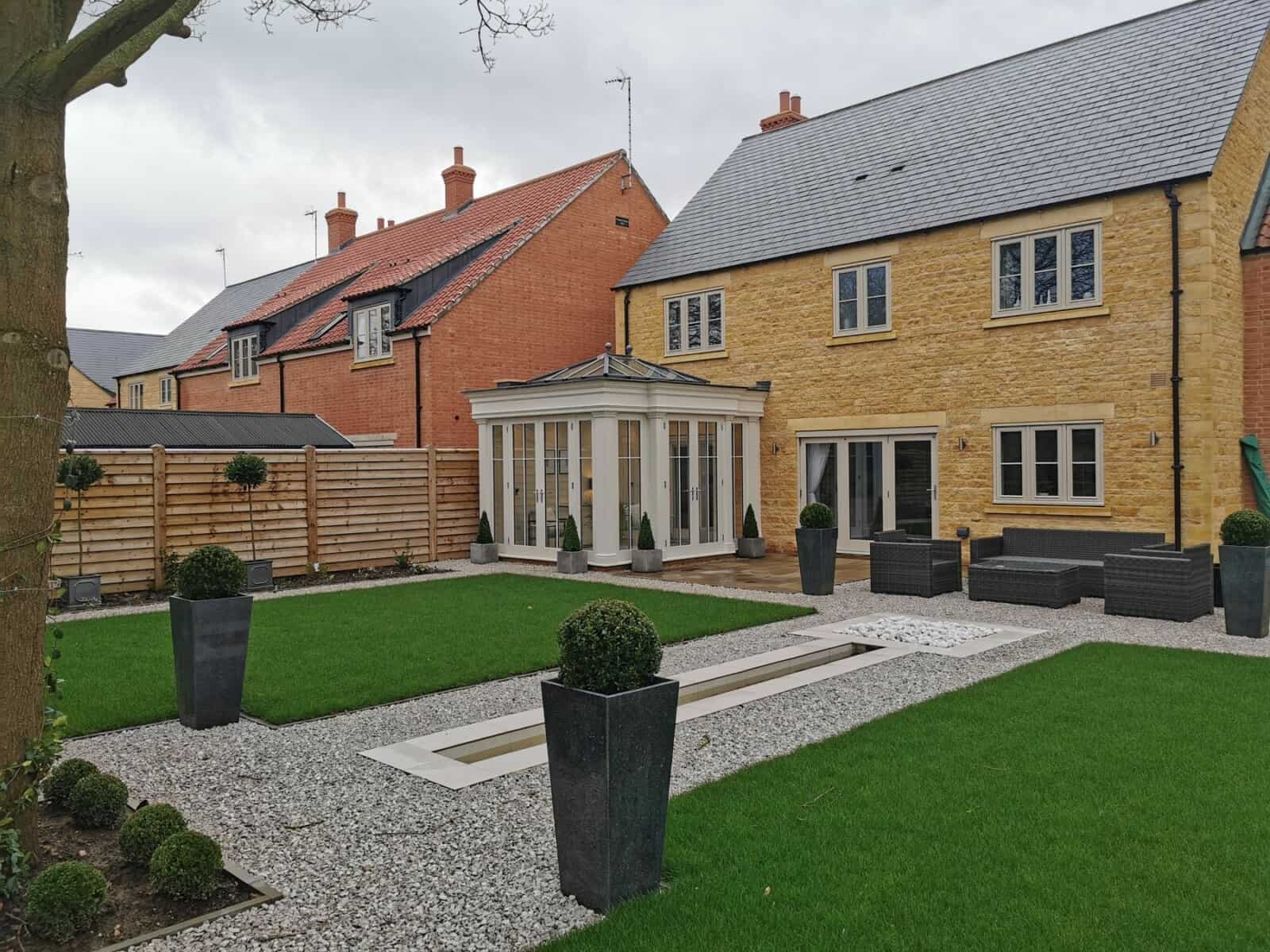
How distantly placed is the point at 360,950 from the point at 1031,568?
1125 centimetres

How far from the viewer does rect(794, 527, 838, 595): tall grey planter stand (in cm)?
1336

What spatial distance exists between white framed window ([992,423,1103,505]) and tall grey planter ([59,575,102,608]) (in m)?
14.1

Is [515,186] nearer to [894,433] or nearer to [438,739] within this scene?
[894,433]

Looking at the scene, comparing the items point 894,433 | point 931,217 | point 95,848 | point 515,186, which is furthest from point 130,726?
point 515,186

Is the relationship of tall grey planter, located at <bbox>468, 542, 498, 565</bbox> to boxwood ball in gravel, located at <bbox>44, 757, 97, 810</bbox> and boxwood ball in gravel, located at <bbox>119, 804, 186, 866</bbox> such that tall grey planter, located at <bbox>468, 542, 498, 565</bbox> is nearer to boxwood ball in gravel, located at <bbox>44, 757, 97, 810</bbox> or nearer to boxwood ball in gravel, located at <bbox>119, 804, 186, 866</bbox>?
boxwood ball in gravel, located at <bbox>44, 757, 97, 810</bbox>

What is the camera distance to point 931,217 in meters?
16.9

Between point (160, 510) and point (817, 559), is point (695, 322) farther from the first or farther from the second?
point (160, 510)

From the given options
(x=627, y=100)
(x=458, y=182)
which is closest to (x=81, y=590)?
(x=627, y=100)

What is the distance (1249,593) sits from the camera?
33.3 ft

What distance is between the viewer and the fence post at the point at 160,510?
14.4m

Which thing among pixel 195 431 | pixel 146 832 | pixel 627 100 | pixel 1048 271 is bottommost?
pixel 146 832

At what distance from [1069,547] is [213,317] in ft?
112

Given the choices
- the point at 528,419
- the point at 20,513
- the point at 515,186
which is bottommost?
the point at 20,513

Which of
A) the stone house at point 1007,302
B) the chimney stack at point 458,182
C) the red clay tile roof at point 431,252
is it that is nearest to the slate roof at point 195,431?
the red clay tile roof at point 431,252
